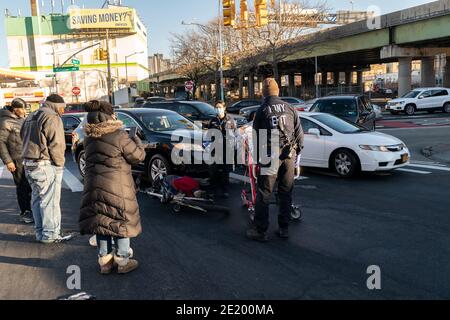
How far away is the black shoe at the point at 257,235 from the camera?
5320mm

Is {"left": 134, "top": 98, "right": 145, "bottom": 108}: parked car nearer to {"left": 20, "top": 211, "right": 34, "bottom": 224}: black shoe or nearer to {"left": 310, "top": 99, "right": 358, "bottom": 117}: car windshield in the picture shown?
{"left": 310, "top": 99, "right": 358, "bottom": 117}: car windshield

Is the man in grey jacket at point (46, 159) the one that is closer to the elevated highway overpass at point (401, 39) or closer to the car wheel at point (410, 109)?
the car wheel at point (410, 109)

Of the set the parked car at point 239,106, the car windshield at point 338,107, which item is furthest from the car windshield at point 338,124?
the parked car at point 239,106

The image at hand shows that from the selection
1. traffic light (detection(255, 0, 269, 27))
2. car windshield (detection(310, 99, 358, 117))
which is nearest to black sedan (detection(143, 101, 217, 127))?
car windshield (detection(310, 99, 358, 117))

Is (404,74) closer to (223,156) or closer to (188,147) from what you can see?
(188,147)

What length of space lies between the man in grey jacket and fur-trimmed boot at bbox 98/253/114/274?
4.57 ft

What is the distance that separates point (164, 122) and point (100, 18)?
92362mm

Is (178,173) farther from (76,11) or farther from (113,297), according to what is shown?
(76,11)

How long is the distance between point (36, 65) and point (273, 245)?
334 ft

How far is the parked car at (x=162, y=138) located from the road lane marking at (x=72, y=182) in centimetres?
63

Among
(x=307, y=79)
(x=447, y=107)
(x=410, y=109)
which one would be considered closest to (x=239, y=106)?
(x=410, y=109)

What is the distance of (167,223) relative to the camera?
633 cm

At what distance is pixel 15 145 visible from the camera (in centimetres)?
650
